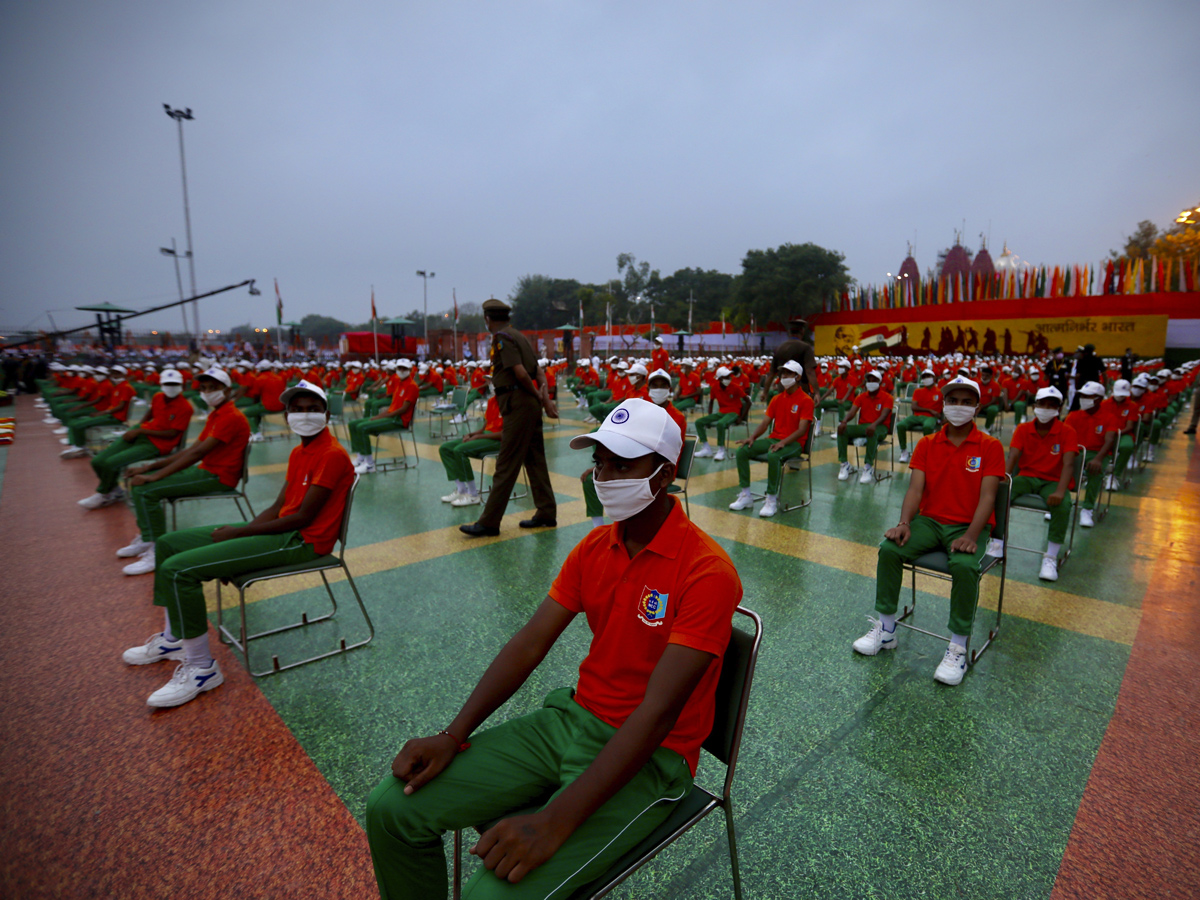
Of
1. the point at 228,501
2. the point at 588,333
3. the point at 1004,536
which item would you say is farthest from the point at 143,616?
the point at 588,333

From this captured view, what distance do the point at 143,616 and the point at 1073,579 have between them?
746 centimetres

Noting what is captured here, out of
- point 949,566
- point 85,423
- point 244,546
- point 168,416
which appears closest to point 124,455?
point 168,416

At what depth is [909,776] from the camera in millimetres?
2500

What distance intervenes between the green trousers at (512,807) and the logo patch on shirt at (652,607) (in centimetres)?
36

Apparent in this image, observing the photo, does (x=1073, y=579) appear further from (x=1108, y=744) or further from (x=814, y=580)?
(x=1108, y=744)

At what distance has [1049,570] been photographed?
15.7 feet

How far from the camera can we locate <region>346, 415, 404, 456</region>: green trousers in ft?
28.9

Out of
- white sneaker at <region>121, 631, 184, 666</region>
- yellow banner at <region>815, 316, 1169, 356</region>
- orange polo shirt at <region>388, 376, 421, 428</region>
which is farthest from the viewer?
yellow banner at <region>815, 316, 1169, 356</region>

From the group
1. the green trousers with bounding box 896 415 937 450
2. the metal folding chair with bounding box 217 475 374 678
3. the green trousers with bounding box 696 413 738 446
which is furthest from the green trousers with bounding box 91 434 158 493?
the green trousers with bounding box 896 415 937 450

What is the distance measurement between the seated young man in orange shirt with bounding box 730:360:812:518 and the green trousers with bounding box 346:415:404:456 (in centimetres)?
550

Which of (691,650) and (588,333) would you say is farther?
Result: (588,333)

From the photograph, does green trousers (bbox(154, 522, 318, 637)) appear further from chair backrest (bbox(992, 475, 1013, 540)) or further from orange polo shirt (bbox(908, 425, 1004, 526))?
chair backrest (bbox(992, 475, 1013, 540))

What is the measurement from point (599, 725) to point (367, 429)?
26.5 ft

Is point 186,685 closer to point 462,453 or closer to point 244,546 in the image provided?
point 244,546
